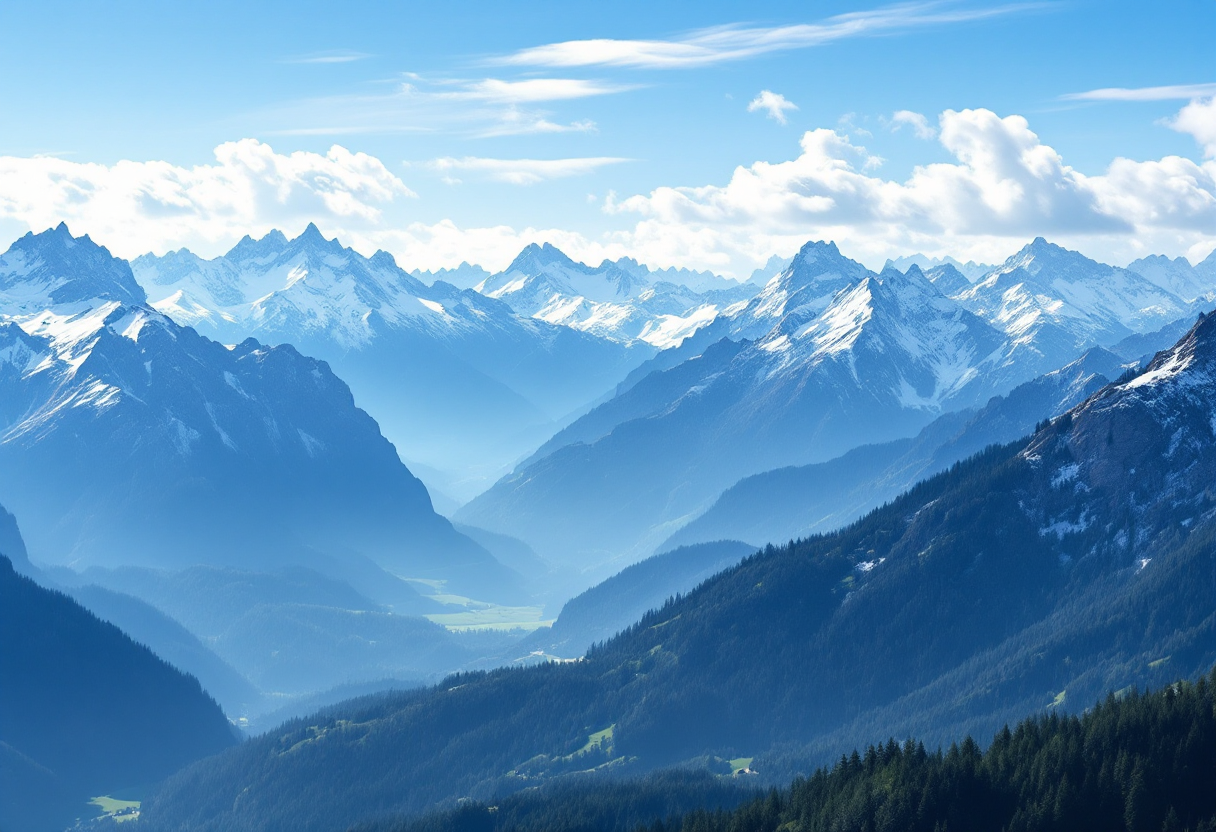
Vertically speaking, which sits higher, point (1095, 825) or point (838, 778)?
point (838, 778)

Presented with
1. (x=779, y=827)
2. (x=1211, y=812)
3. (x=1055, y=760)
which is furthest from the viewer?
(x=779, y=827)

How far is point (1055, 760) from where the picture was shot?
174 meters

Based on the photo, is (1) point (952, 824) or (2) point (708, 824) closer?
(1) point (952, 824)

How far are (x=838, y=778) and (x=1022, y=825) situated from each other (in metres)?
29.6

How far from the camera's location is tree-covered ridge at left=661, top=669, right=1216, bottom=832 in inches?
6526

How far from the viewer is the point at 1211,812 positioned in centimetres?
16362

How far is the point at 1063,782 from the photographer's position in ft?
552

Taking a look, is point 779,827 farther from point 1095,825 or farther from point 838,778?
point 1095,825

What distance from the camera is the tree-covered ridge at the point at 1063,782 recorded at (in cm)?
16575

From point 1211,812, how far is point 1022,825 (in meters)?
18.7

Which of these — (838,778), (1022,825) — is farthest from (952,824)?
(838,778)

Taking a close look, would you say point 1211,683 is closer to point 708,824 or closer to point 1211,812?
point 1211,812

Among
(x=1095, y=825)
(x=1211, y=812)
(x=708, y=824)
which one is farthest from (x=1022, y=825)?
(x=708, y=824)

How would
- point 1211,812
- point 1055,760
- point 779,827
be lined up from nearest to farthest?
point 1211,812 < point 1055,760 < point 779,827
